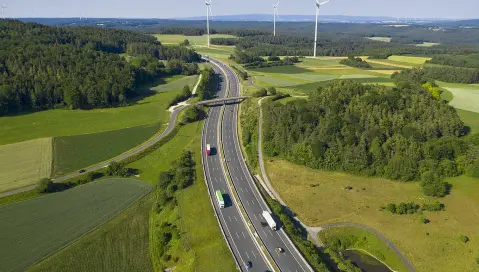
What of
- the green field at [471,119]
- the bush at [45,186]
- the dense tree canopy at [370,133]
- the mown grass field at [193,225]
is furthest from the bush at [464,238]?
the bush at [45,186]

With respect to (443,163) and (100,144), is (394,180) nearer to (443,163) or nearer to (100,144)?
(443,163)

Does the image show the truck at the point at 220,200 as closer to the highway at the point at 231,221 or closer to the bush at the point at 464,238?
the highway at the point at 231,221

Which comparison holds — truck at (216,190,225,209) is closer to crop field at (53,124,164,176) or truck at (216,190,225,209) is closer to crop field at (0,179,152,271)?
crop field at (0,179,152,271)

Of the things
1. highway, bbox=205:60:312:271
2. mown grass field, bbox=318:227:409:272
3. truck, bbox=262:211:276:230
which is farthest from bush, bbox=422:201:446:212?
truck, bbox=262:211:276:230

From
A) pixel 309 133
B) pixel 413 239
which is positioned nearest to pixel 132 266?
pixel 413 239

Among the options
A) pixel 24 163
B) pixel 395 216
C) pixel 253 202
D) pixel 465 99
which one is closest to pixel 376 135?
pixel 395 216

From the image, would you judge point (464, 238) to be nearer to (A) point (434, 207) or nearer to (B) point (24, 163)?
(A) point (434, 207)
